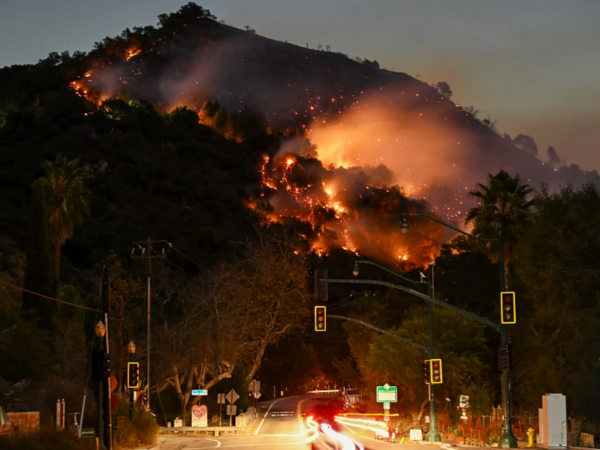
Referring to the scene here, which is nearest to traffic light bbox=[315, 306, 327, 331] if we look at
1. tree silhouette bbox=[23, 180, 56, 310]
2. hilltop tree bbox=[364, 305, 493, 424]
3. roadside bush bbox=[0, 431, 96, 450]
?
roadside bush bbox=[0, 431, 96, 450]

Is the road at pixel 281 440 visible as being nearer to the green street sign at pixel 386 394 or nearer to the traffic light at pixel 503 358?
the green street sign at pixel 386 394

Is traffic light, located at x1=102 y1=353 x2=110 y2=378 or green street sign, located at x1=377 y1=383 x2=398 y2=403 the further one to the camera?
green street sign, located at x1=377 y1=383 x2=398 y2=403

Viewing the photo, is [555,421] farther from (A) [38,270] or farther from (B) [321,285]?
(A) [38,270]

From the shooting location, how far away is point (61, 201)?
7056 cm

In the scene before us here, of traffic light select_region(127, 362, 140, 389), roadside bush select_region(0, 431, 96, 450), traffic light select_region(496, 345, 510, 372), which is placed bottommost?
roadside bush select_region(0, 431, 96, 450)

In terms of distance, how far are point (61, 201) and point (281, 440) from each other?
105 feet

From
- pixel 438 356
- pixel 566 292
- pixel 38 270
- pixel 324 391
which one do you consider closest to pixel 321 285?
pixel 566 292

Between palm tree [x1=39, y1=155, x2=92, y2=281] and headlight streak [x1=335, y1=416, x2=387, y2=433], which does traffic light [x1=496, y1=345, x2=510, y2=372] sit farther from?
palm tree [x1=39, y1=155, x2=92, y2=281]

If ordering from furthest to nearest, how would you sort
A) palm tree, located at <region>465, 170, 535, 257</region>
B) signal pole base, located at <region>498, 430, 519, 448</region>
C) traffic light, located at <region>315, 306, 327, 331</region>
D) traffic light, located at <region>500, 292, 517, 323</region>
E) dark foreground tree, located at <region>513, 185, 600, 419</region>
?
1. palm tree, located at <region>465, 170, 535, 257</region>
2. dark foreground tree, located at <region>513, 185, 600, 419</region>
3. traffic light, located at <region>315, 306, 327, 331</region>
4. signal pole base, located at <region>498, 430, 519, 448</region>
5. traffic light, located at <region>500, 292, 517, 323</region>

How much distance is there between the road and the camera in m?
40.5

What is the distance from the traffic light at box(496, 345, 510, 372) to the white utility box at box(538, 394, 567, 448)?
7.23ft

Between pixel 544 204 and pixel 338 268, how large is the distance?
11987cm

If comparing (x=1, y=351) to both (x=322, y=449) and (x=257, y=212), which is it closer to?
(x=322, y=449)

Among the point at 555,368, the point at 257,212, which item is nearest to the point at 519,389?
the point at 555,368
